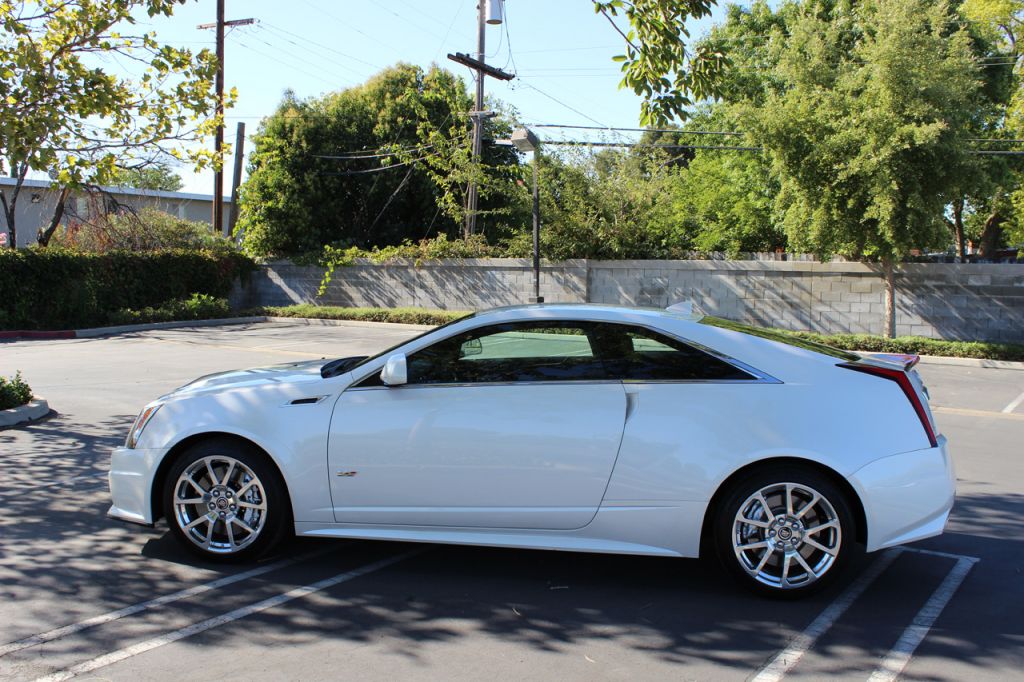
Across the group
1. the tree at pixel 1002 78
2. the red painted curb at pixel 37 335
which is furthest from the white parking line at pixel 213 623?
the tree at pixel 1002 78

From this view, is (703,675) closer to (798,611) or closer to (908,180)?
(798,611)

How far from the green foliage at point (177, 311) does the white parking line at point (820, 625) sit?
949 inches

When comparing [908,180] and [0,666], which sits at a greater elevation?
[908,180]

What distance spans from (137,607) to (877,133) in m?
16.4

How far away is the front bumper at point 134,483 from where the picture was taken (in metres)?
5.00

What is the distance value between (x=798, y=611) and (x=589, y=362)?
1.68 m

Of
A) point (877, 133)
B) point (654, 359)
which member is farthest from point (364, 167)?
point (654, 359)

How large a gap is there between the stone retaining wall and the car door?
17.0 meters

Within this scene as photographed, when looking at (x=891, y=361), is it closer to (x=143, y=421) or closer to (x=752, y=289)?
(x=143, y=421)

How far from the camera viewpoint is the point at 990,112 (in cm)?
2314

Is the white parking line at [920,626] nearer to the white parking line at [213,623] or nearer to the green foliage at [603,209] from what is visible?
the white parking line at [213,623]

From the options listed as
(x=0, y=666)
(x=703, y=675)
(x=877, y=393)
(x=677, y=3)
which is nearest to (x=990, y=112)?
(x=677, y=3)

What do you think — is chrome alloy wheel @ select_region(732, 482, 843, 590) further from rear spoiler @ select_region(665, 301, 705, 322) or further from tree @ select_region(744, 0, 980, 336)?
tree @ select_region(744, 0, 980, 336)

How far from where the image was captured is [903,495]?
4398mm
